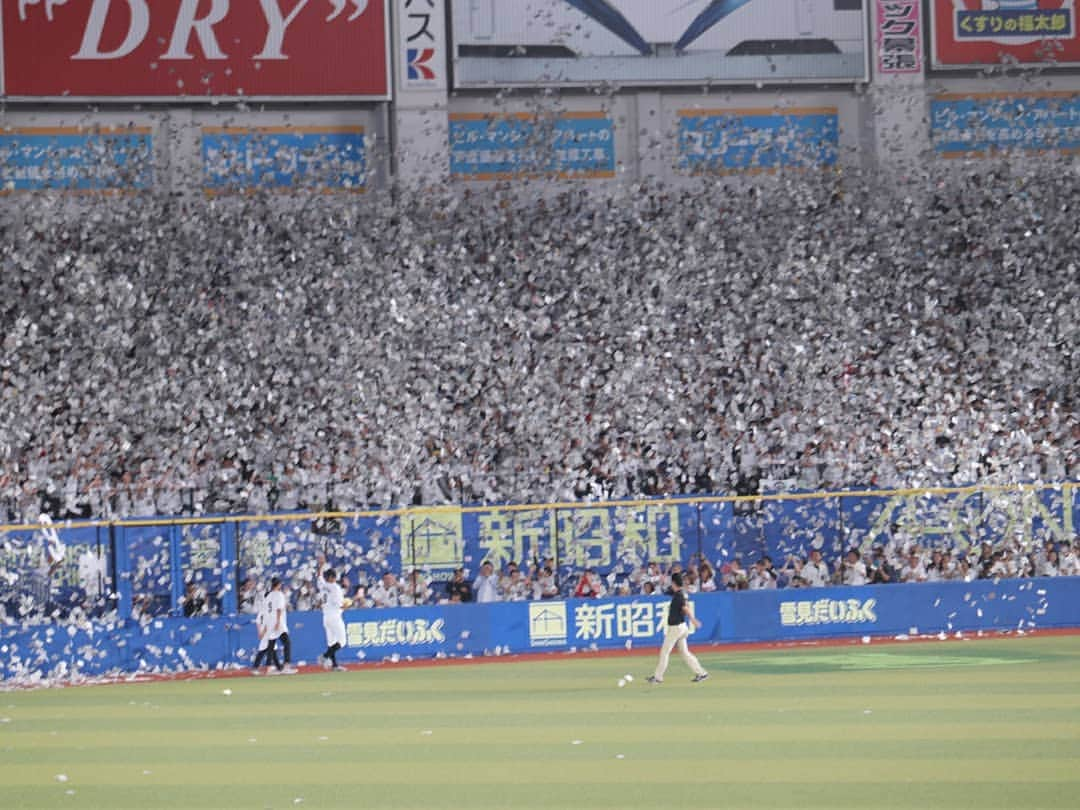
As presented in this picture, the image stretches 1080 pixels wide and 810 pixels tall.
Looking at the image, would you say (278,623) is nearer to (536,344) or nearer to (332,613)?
(332,613)

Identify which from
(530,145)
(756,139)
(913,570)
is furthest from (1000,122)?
(913,570)

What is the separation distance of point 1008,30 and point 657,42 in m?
7.86

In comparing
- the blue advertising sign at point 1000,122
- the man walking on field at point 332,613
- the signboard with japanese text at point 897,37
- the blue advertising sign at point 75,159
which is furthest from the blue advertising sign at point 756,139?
the man walking on field at point 332,613

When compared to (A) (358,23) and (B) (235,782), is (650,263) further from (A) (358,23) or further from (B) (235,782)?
(B) (235,782)

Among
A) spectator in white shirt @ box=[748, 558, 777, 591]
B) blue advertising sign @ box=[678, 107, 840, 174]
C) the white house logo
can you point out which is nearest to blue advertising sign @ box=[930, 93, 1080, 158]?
blue advertising sign @ box=[678, 107, 840, 174]

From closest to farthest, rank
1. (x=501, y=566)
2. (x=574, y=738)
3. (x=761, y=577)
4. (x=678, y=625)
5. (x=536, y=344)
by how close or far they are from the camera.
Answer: (x=574, y=738)
(x=678, y=625)
(x=501, y=566)
(x=761, y=577)
(x=536, y=344)

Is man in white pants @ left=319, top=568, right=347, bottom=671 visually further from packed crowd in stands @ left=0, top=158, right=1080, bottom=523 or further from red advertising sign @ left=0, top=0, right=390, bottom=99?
red advertising sign @ left=0, top=0, right=390, bottom=99

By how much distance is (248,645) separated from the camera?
24141 mm

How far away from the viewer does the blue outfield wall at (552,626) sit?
76.8ft

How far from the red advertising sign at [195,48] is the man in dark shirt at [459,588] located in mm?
13187

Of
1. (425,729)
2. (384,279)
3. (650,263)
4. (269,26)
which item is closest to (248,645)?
(425,729)

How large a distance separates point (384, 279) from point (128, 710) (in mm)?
14600

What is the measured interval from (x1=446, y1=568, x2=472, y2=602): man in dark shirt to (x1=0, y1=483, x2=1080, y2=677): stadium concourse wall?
0.75 ft

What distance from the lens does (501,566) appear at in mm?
26422
